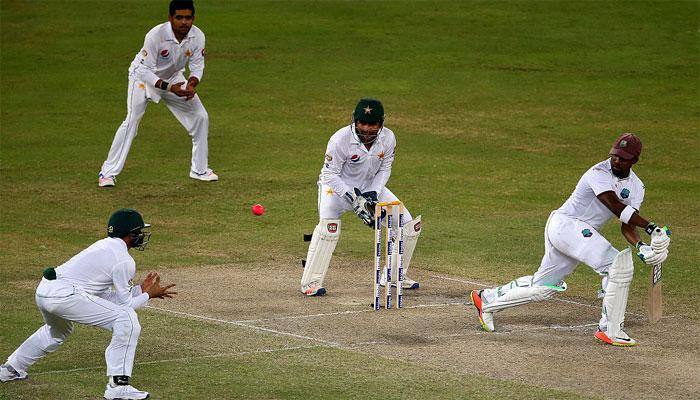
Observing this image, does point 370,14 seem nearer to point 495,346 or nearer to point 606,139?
point 606,139

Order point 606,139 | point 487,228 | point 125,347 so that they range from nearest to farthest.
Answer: point 125,347 → point 487,228 → point 606,139

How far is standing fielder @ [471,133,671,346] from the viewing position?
1079 cm

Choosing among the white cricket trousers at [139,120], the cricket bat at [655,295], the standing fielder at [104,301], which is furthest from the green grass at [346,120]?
the cricket bat at [655,295]

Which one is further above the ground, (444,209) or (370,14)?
(370,14)

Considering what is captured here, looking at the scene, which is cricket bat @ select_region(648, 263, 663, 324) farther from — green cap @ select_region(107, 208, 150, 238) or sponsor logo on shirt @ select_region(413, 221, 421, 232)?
green cap @ select_region(107, 208, 150, 238)

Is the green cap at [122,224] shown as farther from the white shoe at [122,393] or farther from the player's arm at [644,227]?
the player's arm at [644,227]

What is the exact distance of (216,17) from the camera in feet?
99.2

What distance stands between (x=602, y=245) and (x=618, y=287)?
43cm

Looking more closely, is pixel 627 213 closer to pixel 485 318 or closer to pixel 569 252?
pixel 569 252

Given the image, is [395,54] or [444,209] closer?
[444,209]

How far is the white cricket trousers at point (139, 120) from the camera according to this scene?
17.9m

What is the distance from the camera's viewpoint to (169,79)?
1798 centimetres

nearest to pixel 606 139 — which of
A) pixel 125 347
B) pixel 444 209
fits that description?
pixel 444 209

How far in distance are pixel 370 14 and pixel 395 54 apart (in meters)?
3.29
